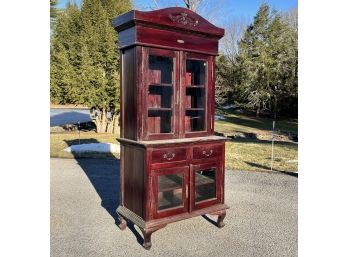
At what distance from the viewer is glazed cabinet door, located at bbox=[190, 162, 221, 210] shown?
11.4 feet

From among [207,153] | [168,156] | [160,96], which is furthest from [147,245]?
[160,96]

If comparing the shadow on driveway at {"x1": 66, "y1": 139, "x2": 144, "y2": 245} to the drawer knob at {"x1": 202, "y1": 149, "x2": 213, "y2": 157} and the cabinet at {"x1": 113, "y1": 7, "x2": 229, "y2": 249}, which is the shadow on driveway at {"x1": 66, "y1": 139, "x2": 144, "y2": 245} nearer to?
the cabinet at {"x1": 113, "y1": 7, "x2": 229, "y2": 249}

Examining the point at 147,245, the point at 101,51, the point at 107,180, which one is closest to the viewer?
the point at 147,245

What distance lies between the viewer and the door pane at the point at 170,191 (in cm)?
326

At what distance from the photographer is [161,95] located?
3.44m

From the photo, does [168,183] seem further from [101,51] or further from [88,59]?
[101,51]

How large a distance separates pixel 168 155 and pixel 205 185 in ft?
2.15

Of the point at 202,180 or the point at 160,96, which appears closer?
the point at 160,96

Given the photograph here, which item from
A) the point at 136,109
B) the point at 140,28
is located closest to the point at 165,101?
the point at 136,109

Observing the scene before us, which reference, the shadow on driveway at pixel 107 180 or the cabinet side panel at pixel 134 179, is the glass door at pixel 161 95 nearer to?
the cabinet side panel at pixel 134 179

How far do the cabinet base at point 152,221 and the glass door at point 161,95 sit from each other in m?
0.85

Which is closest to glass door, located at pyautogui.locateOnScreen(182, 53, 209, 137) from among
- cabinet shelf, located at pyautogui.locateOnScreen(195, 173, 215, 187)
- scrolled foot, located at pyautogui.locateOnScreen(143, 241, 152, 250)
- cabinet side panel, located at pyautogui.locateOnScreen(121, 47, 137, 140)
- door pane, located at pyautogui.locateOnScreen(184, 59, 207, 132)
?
door pane, located at pyautogui.locateOnScreen(184, 59, 207, 132)

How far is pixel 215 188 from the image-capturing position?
3686mm
